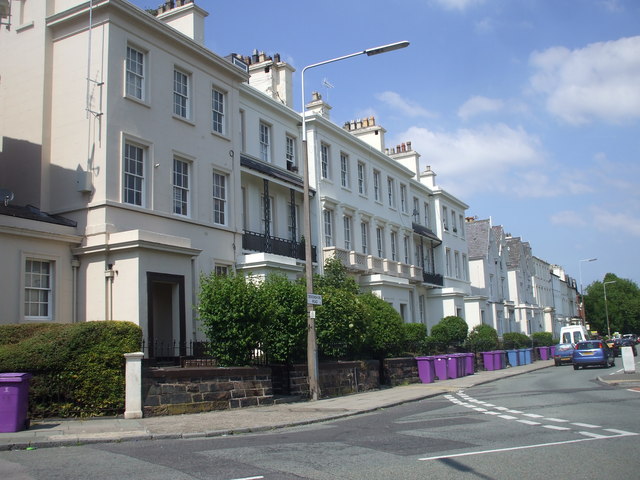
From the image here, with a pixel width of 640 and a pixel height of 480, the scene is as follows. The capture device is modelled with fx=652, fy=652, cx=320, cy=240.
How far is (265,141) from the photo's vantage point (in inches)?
1102

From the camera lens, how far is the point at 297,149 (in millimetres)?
30016

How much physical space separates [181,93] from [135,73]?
2.15m

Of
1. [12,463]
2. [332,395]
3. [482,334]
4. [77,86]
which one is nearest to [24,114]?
[77,86]

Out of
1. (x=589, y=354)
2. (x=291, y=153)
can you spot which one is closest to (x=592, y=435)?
(x=291, y=153)

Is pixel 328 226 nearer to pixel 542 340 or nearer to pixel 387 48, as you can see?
pixel 387 48

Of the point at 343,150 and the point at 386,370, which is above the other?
the point at 343,150

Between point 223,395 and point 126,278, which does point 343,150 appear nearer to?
point 126,278

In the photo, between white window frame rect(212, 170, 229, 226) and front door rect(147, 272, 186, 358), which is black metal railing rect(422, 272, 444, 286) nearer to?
white window frame rect(212, 170, 229, 226)

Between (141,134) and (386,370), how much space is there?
12189 millimetres

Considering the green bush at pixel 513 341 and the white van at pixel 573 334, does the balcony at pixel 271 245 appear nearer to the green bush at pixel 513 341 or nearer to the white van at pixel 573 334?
the white van at pixel 573 334

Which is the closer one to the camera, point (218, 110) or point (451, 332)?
point (218, 110)

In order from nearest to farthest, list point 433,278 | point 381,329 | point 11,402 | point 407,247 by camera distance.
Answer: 1. point 11,402
2. point 381,329
3. point 407,247
4. point 433,278

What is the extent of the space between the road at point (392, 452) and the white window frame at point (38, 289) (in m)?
8.37

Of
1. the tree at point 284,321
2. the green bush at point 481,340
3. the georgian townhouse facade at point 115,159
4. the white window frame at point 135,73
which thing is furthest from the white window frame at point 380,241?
the white window frame at point 135,73
